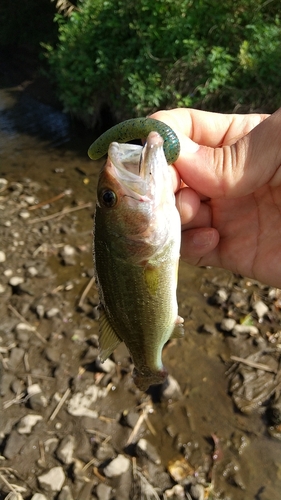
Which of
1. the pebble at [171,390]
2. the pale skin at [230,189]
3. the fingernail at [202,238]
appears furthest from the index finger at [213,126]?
the pebble at [171,390]

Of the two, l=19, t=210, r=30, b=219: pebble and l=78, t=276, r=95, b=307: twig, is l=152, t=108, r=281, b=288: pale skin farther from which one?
l=19, t=210, r=30, b=219: pebble

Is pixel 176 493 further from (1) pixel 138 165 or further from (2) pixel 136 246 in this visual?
(1) pixel 138 165

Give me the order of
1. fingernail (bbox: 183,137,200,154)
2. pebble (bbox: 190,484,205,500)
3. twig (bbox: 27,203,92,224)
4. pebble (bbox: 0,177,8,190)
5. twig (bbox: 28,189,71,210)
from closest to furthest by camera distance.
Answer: fingernail (bbox: 183,137,200,154) < pebble (bbox: 190,484,205,500) < twig (bbox: 27,203,92,224) < twig (bbox: 28,189,71,210) < pebble (bbox: 0,177,8,190)

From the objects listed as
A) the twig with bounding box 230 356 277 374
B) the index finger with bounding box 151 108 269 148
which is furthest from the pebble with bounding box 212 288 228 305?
the index finger with bounding box 151 108 269 148

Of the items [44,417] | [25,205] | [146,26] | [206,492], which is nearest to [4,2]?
[146,26]

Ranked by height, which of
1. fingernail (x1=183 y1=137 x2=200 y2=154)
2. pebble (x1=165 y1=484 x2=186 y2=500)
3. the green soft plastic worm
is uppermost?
the green soft plastic worm

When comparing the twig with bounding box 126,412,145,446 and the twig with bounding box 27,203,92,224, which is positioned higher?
the twig with bounding box 27,203,92,224

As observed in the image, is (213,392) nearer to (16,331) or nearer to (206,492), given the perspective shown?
(206,492)
